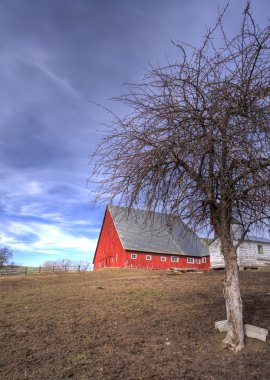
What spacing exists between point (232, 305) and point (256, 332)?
2.45 ft

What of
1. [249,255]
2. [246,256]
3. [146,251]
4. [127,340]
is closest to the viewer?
[127,340]

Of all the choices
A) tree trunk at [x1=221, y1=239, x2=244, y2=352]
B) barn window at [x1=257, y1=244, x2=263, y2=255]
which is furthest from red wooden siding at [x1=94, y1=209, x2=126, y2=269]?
tree trunk at [x1=221, y1=239, x2=244, y2=352]

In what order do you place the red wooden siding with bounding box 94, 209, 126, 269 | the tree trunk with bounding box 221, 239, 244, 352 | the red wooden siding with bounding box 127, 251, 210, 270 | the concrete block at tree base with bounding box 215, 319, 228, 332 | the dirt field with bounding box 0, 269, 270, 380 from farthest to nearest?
the red wooden siding with bounding box 94, 209, 126, 269, the red wooden siding with bounding box 127, 251, 210, 270, the concrete block at tree base with bounding box 215, 319, 228, 332, the tree trunk with bounding box 221, 239, 244, 352, the dirt field with bounding box 0, 269, 270, 380

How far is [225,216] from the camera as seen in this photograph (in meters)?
5.61

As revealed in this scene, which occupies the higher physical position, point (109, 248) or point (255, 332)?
point (109, 248)

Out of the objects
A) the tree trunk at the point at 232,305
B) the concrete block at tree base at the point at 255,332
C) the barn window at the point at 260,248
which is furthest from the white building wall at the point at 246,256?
the tree trunk at the point at 232,305

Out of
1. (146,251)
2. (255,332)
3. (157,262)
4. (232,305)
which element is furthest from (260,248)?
(232,305)

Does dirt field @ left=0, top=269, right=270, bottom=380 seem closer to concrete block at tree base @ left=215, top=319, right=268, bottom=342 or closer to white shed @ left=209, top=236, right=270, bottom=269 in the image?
concrete block at tree base @ left=215, top=319, right=268, bottom=342

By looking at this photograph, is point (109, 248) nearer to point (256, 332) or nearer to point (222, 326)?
point (222, 326)

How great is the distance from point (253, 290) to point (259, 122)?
7861 mm

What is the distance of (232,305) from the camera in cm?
516

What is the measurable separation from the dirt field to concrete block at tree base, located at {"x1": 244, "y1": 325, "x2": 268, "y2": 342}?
15 cm

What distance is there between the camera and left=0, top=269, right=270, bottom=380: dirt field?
4305 millimetres

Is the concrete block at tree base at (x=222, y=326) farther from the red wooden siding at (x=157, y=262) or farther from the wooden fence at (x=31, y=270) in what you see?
the wooden fence at (x=31, y=270)
